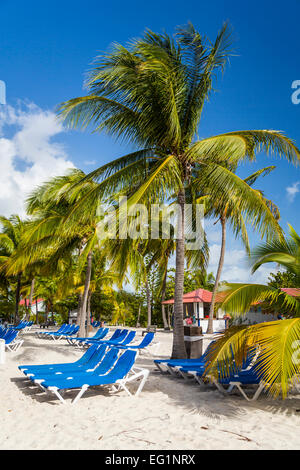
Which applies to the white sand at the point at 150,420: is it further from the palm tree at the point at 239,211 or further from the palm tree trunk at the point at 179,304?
the palm tree at the point at 239,211

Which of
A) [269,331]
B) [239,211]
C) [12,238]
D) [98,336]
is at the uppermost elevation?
[12,238]

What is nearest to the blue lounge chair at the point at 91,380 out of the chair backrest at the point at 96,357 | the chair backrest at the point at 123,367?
the chair backrest at the point at 123,367

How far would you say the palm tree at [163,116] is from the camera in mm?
8219

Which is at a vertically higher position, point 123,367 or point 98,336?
point 123,367

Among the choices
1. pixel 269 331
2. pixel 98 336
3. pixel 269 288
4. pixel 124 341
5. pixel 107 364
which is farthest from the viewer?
pixel 98 336

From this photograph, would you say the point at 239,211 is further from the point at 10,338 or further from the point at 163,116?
the point at 10,338

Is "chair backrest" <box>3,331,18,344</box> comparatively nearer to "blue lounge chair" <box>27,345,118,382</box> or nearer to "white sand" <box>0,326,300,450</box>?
"white sand" <box>0,326,300,450</box>

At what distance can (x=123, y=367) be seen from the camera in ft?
20.5

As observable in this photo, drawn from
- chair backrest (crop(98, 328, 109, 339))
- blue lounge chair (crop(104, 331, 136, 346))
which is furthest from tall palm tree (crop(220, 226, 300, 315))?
chair backrest (crop(98, 328, 109, 339))

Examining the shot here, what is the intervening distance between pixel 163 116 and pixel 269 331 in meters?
6.00

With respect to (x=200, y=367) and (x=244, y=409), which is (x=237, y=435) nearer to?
(x=244, y=409)
